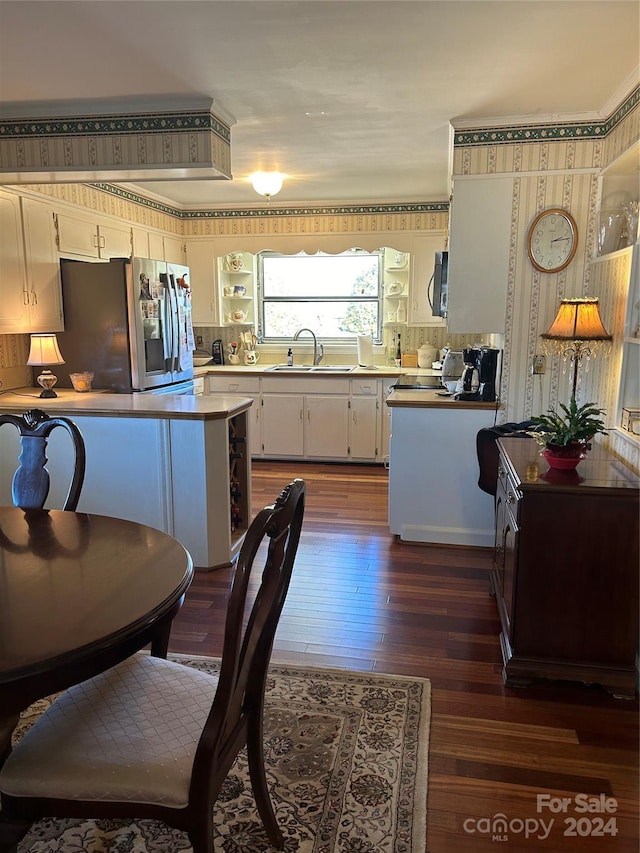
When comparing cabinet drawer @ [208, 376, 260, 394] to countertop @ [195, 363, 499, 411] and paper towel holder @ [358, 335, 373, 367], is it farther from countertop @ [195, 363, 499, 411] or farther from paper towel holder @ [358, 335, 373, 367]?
paper towel holder @ [358, 335, 373, 367]

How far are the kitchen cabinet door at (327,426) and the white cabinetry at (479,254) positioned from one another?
2132mm

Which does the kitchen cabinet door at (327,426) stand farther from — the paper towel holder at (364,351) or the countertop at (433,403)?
the countertop at (433,403)

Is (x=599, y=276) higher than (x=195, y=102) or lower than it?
lower

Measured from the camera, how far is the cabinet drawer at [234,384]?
5777 mm

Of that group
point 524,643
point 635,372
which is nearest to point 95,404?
point 524,643

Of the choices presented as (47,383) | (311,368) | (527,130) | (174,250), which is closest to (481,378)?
(527,130)

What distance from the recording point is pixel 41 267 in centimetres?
402

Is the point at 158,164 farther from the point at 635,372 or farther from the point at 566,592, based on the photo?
the point at 566,592

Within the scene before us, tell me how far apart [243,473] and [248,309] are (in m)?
3.05

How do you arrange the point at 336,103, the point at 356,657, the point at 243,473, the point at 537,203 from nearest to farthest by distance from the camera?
1. the point at 356,657
2. the point at 336,103
3. the point at 537,203
4. the point at 243,473

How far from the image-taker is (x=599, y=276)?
323 centimetres

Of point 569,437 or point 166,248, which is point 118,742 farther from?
point 166,248

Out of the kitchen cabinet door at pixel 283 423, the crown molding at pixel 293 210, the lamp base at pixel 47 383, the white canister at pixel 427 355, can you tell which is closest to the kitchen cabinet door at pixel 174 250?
the crown molding at pixel 293 210

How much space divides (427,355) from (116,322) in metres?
2.95
